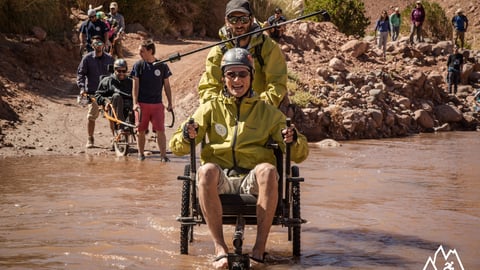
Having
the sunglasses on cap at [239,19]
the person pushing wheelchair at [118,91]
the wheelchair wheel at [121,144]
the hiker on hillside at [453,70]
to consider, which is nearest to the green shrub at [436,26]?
the hiker on hillside at [453,70]

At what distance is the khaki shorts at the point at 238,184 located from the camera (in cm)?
662

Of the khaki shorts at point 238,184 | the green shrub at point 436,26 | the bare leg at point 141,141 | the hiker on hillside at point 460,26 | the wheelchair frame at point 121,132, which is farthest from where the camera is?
the green shrub at point 436,26

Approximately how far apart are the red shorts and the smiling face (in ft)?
19.2

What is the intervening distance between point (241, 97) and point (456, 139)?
12.4 meters

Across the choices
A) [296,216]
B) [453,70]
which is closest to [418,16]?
[453,70]

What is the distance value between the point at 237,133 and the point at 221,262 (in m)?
1.03

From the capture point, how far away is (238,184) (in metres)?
6.77

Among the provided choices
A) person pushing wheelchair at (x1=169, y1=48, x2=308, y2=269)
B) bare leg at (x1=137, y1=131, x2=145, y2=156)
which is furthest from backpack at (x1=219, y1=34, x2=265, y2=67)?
bare leg at (x1=137, y1=131, x2=145, y2=156)

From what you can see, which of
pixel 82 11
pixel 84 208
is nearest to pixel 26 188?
pixel 84 208

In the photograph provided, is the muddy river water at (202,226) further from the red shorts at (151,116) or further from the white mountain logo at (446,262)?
the red shorts at (151,116)

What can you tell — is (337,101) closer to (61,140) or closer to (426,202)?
(61,140)

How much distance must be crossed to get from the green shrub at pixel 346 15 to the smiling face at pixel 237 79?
20.2 m

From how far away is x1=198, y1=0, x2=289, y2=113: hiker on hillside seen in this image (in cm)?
759

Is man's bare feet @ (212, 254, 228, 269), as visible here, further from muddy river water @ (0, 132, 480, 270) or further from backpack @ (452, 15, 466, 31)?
backpack @ (452, 15, 466, 31)
